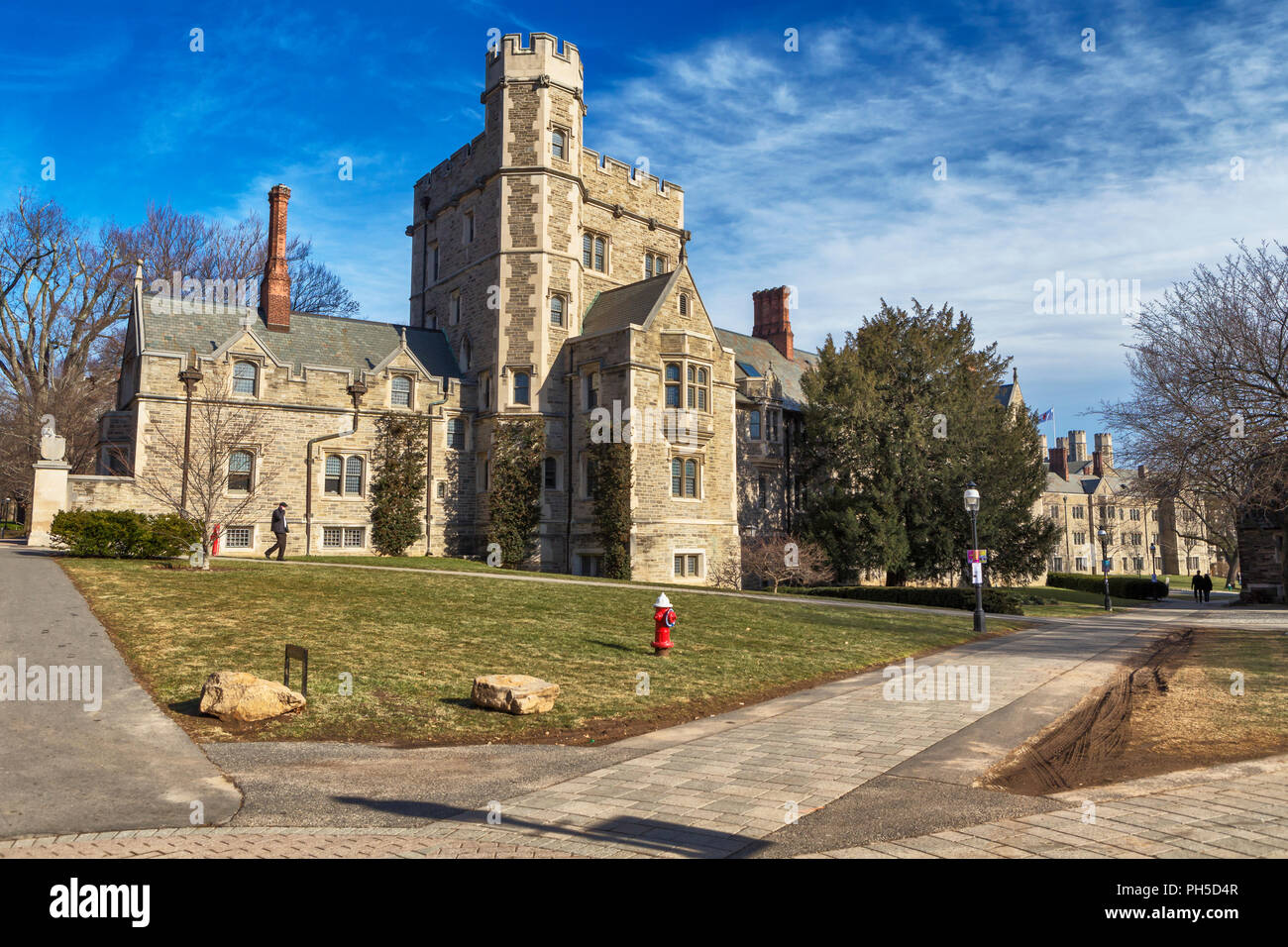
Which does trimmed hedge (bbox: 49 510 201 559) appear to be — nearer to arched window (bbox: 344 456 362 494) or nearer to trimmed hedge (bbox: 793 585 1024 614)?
arched window (bbox: 344 456 362 494)

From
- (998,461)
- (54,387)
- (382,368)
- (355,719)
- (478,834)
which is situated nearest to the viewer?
(478,834)

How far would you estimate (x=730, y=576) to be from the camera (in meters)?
34.5

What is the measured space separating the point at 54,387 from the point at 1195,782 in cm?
4972

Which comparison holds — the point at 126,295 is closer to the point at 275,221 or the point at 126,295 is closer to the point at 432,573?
the point at 275,221

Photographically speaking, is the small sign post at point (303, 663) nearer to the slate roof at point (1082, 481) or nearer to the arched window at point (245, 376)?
the arched window at point (245, 376)

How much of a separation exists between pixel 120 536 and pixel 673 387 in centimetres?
1976

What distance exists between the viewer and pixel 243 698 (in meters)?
9.02

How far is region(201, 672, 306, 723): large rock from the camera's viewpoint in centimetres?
899

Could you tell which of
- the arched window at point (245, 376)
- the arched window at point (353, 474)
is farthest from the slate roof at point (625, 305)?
the arched window at point (245, 376)

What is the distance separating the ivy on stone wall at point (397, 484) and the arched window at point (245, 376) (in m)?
4.77

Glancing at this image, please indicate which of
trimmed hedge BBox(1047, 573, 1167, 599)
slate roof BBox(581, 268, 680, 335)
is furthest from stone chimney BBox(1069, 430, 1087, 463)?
slate roof BBox(581, 268, 680, 335)

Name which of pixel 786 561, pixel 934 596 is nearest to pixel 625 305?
pixel 786 561

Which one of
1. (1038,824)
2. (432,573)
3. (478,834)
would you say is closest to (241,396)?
(432,573)

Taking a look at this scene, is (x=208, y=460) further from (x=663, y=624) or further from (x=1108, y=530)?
(x=1108, y=530)
